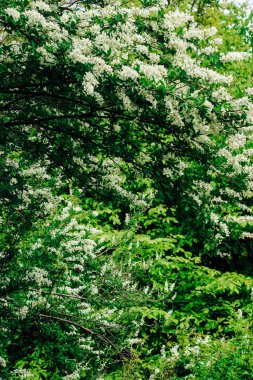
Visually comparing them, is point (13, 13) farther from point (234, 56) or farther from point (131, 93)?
point (234, 56)

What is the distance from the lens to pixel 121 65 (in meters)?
3.81

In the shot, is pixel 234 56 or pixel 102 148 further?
pixel 102 148

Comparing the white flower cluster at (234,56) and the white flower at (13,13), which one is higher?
the white flower cluster at (234,56)

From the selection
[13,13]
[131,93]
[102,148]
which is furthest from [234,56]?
[13,13]

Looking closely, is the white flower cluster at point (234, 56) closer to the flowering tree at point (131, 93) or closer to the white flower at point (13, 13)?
the flowering tree at point (131, 93)

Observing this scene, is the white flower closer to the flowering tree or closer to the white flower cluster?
the flowering tree

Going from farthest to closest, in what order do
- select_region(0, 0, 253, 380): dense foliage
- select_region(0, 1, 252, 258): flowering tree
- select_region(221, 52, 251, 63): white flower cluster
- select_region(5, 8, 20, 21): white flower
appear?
select_region(221, 52, 251, 63): white flower cluster → select_region(0, 0, 253, 380): dense foliage → select_region(0, 1, 252, 258): flowering tree → select_region(5, 8, 20, 21): white flower

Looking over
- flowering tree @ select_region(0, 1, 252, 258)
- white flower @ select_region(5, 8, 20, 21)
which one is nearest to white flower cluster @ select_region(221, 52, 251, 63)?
flowering tree @ select_region(0, 1, 252, 258)

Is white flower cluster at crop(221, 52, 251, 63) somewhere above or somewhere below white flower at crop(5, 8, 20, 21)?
above

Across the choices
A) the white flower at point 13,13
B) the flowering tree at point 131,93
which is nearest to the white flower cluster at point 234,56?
the flowering tree at point 131,93

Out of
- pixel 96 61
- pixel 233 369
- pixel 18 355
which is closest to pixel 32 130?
pixel 96 61

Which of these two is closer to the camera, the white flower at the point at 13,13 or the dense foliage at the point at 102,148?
the white flower at the point at 13,13

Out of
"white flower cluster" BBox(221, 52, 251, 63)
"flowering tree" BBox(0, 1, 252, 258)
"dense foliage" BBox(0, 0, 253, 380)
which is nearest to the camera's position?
"flowering tree" BBox(0, 1, 252, 258)

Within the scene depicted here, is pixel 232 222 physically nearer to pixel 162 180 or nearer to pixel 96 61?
pixel 162 180
